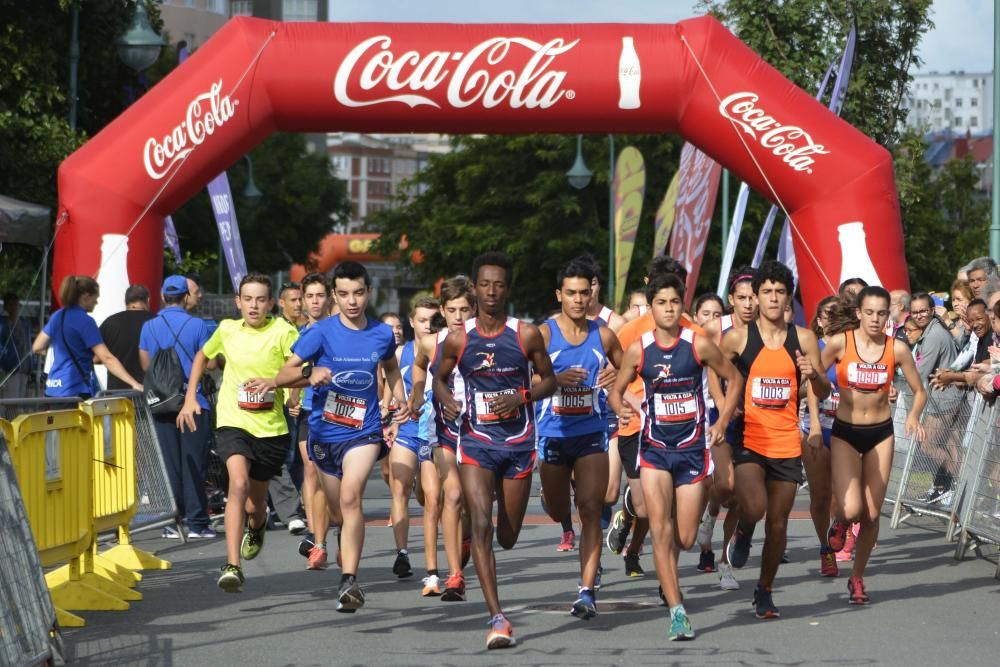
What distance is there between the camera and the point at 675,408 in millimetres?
8633

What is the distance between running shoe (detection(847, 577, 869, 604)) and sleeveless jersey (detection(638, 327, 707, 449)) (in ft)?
4.98

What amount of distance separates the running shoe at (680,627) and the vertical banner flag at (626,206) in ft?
51.5

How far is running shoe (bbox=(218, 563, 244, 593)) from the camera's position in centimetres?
925


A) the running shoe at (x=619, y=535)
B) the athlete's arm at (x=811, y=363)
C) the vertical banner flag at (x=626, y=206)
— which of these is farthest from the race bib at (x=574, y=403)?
the vertical banner flag at (x=626, y=206)

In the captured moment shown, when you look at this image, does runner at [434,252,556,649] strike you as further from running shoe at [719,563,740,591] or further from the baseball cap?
the baseball cap

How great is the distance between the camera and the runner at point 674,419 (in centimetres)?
858

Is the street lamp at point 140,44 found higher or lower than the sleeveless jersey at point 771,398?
higher

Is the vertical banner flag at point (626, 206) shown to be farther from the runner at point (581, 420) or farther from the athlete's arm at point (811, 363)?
the runner at point (581, 420)

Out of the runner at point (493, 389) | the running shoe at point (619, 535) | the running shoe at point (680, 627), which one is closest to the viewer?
the running shoe at point (680, 627)

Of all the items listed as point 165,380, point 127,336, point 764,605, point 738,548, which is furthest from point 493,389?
point 127,336

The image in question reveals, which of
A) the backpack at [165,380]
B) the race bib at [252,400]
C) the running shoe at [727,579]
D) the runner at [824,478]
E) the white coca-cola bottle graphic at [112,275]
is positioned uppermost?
the white coca-cola bottle graphic at [112,275]

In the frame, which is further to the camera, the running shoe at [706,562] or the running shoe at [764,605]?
the running shoe at [706,562]

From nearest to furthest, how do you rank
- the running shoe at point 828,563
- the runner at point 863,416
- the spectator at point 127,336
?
the runner at point 863,416 → the running shoe at point 828,563 → the spectator at point 127,336

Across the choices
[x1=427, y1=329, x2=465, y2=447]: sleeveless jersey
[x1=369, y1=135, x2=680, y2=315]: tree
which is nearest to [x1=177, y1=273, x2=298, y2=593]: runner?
[x1=427, y1=329, x2=465, y2=447]: sleeveless jersey
